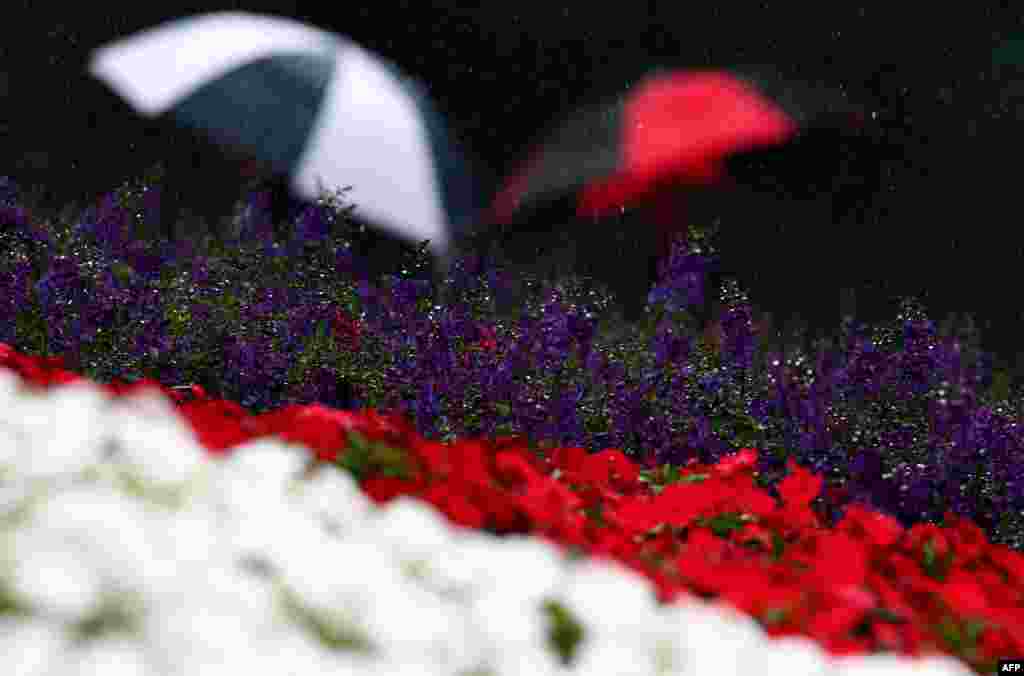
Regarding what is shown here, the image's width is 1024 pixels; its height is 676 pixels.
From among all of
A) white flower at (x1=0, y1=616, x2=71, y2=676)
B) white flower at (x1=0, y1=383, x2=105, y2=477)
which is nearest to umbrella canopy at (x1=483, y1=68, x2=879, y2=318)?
white flower at (x1=0, y1=383, x2=105, y2=477)

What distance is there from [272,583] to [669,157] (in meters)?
6.11

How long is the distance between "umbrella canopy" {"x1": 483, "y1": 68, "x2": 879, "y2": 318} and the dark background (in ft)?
1.11

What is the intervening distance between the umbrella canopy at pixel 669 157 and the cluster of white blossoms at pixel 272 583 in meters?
5.26

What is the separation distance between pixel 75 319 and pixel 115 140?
5.55 m

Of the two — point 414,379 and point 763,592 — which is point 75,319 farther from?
point 763,592

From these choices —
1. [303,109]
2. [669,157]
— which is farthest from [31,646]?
[669,157]

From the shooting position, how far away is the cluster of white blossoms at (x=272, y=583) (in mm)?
1384

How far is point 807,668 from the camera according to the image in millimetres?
1771

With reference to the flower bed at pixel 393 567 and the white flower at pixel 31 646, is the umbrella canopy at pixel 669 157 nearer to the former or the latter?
the flower bed at pixel 393 567

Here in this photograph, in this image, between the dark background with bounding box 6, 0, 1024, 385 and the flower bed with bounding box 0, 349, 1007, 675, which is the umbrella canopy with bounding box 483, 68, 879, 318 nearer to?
the dark background with bounding box 6, 0, 1024, 385

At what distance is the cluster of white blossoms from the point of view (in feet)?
4.54

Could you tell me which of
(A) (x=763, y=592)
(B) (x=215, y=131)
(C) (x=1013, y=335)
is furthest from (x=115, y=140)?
(A) (x=763, y=592)

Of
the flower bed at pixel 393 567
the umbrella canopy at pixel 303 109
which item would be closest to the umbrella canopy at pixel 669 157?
the umbrella canopy at pixel 303 109

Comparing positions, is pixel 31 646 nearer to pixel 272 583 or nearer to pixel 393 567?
pixel 272 583
